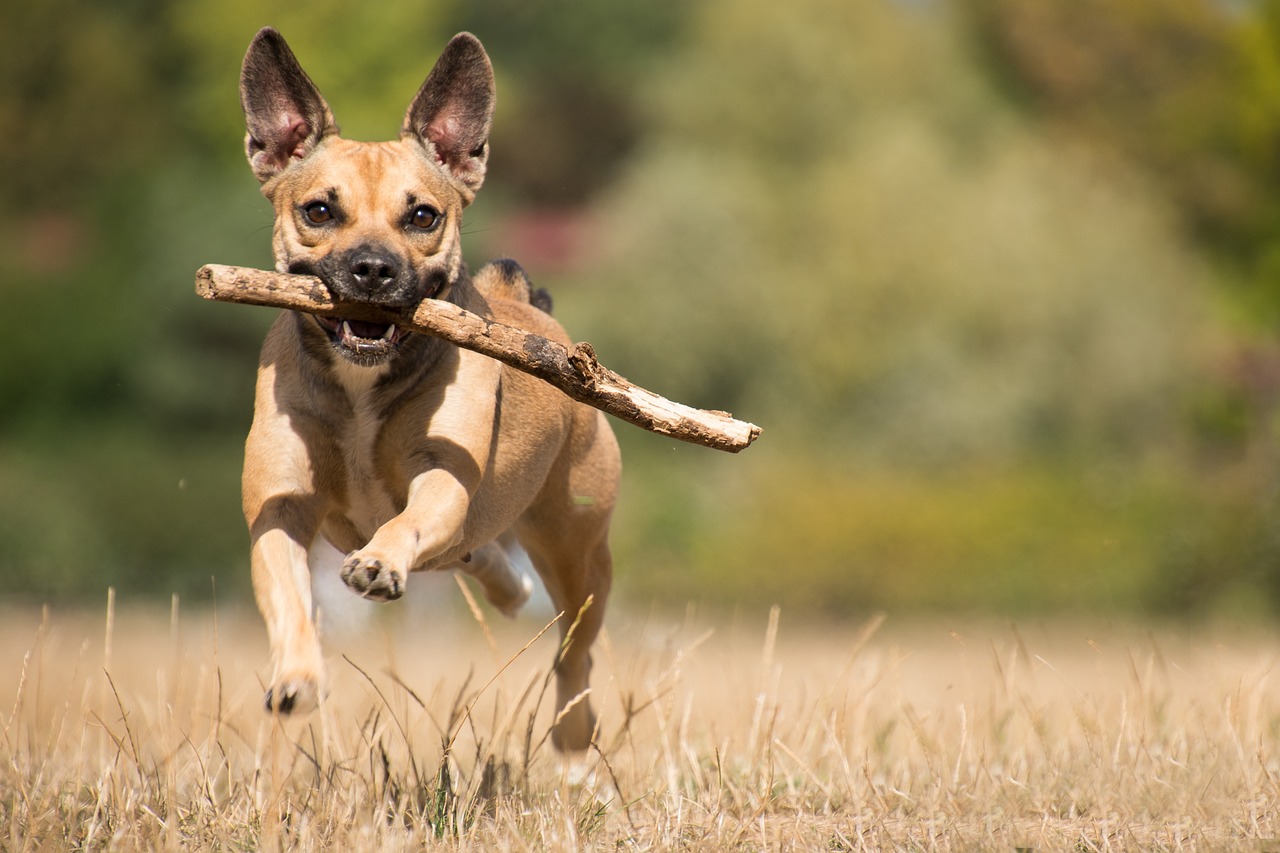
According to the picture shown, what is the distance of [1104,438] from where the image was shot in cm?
3675

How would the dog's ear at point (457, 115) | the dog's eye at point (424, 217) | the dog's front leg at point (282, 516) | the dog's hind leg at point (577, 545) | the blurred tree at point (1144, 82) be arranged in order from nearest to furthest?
the dog's front leg at point (282, 516)
the dog's eye at point (424, 217)
the dog's ear at point (457, 115)
the dog's hind leg at point (577, 545)
the blurred tree at point (1144, 82)

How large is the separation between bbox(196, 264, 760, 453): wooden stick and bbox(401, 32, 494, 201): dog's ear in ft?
4.03

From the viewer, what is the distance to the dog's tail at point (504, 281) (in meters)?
7.58

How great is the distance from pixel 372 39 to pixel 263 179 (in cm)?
3896

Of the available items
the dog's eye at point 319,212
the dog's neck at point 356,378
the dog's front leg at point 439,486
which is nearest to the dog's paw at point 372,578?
the dog's front leg at point 439,486

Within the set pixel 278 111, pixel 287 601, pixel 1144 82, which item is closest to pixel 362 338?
pixel 287 601

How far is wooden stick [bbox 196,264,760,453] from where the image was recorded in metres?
5.59

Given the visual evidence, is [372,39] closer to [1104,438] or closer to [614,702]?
[1104,438]

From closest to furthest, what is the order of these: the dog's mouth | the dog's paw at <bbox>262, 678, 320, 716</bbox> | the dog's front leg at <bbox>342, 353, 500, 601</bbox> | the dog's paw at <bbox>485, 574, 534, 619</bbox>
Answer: the dog's paw at <bbox>262, 678, 320, 716</bbox> < the dog's front leg at <bbox>342, 353, 500, 601</bbox> < the dog's mouth < the dog's paw at <bbox>485, 574, 534, 619</bbox>

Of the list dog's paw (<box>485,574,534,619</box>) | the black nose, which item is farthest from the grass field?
the black nose

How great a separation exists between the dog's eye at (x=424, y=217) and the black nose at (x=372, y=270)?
0.46m

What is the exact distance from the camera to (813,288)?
36.8 meters

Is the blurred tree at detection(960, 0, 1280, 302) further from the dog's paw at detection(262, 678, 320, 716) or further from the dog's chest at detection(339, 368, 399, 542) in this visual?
the dog's paw at detection(262, 678, 320, 716)

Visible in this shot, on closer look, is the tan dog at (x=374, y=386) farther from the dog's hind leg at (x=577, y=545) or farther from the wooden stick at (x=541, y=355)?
the dog's hind leg at (x=577, y=545)
